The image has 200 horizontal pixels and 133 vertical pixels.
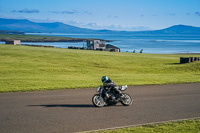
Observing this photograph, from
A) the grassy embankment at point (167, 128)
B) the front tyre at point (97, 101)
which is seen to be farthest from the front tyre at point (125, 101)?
the grassy embankment at point (167, 128)

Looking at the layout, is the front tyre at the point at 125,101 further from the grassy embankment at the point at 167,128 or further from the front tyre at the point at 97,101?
the grassy embankment at the point at 167,128

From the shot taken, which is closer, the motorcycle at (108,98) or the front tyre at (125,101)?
the motorcycle at (108,98)

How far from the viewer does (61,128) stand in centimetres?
1020

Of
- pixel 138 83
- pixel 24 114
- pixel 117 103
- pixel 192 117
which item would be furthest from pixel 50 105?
pixel 138 83

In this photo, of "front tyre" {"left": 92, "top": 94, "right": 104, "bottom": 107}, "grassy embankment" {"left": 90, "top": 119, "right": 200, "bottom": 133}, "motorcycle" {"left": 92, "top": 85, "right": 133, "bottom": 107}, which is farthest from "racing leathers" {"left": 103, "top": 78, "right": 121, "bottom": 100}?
"grassy embankment" {"left": 90, "top": 119, "right": 200, "bottom": 133}

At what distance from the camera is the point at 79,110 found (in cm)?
1294

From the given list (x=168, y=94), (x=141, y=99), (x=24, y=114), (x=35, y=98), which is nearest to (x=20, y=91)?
(x=35, y=98)

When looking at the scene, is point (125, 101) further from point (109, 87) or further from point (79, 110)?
point (79, 110)

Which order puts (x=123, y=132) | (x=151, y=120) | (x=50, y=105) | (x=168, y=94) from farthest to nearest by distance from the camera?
(x=168, y=94) < (x=50, y=105) < (x=151, y=120) < (x=123, y=132)

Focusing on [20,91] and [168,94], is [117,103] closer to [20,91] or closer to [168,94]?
[168,94]

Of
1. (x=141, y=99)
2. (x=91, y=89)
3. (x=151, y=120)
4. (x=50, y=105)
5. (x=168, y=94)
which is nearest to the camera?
(x=151, y=120)

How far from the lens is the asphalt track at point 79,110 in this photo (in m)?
10.6

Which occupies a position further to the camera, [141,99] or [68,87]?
[68,87]

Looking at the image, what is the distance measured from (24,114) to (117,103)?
496 centimetres
